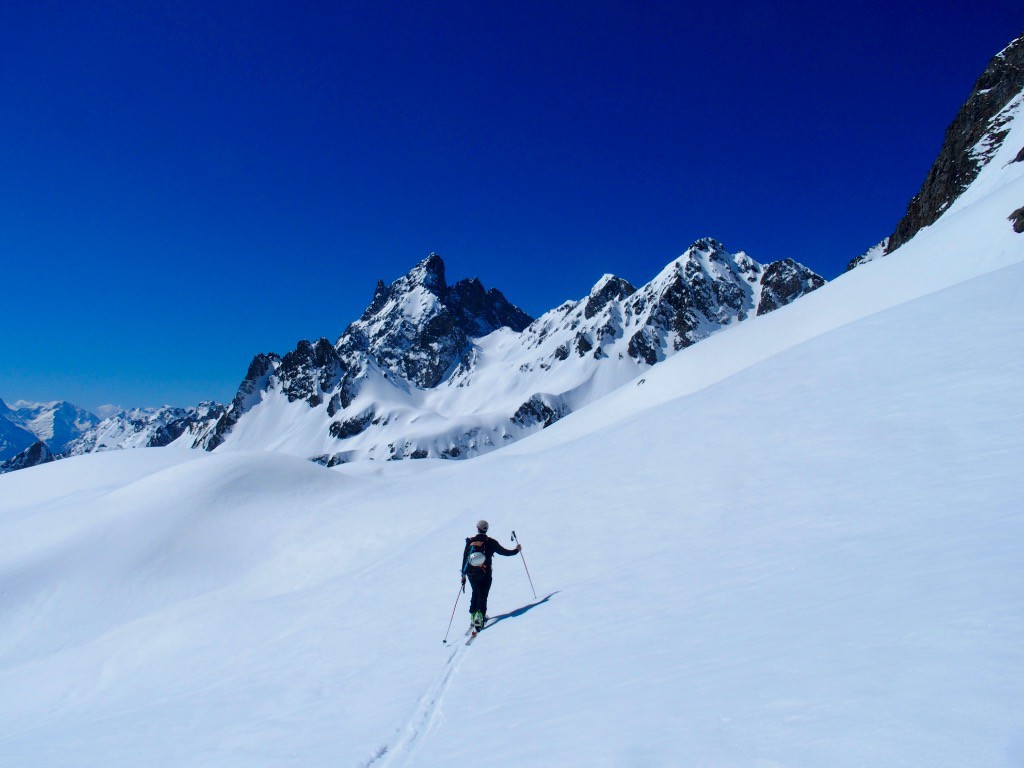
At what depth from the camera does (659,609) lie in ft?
24.1

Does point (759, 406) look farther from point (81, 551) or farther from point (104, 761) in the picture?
point (81, 551)

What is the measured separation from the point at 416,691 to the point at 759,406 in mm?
12142

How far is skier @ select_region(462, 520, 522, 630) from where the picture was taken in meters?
9.63

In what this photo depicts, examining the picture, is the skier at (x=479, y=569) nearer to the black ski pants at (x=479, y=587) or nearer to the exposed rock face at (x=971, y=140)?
the black ski pants at (x=479, y=587)

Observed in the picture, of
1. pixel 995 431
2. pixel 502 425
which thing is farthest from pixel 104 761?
pixel 502 425

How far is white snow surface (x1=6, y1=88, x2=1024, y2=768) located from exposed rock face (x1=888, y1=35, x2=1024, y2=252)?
181 ft

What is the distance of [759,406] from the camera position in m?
15.2

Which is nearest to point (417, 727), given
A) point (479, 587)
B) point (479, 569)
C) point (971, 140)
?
point (479, 587)

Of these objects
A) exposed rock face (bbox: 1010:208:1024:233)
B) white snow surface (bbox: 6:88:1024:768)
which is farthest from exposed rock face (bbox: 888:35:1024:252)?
white snow surface (bbox: 6:88:1024:768)

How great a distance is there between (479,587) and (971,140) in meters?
81.5

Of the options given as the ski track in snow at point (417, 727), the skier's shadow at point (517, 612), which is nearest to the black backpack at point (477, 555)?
the skier's shadow at point (517, 612)

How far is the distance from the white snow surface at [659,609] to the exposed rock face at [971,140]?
181 ft

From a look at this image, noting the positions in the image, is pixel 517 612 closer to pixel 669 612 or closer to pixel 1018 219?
pixel 669 612

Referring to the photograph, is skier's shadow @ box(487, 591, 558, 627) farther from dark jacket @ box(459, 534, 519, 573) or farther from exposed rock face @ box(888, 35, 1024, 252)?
exposed rock face @ box(888, 35, 1024, 252)
